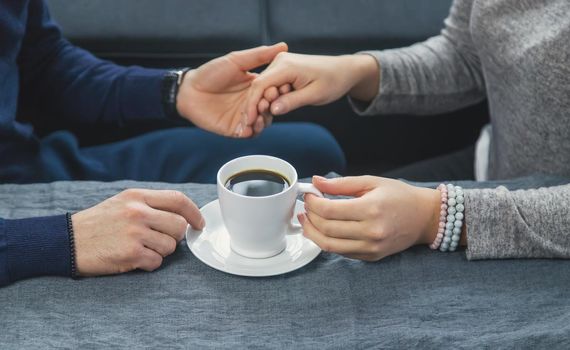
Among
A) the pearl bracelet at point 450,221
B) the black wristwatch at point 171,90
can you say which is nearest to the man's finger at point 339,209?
the pearl bracelet at point 450,221

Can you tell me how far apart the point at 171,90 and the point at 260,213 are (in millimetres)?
473

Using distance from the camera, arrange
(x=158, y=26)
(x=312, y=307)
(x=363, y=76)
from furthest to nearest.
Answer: (x=158, y=26)
(x=363, y=76)
(x=312, y=307)

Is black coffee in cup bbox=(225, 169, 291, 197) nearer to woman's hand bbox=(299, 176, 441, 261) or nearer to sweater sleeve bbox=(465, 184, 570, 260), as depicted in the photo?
woman's hand bbox=(299, 176, 441, 261)

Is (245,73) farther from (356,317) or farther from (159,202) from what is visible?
(356,317)

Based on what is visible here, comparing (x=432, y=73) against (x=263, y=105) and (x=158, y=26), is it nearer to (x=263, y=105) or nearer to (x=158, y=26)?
(x=263, y=105)

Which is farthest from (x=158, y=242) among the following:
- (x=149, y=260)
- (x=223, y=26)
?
(x=223, y=26)

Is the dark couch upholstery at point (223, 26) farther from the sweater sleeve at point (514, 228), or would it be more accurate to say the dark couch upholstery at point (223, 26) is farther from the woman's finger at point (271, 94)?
the sweater sleeve at point (514, 228)

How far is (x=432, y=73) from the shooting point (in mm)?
1150

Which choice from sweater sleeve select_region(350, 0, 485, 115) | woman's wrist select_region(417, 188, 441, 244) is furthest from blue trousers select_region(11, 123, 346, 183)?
woman's wrist select_region(417, 188, 441, 244)

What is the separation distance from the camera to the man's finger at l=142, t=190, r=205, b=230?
802 mm

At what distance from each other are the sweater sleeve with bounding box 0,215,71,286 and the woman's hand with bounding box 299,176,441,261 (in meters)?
0.28

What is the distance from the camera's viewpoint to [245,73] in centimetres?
108

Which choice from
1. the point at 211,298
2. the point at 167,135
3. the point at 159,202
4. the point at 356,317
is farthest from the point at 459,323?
the point at 167,135

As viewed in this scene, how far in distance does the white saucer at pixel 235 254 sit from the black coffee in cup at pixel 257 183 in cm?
6
